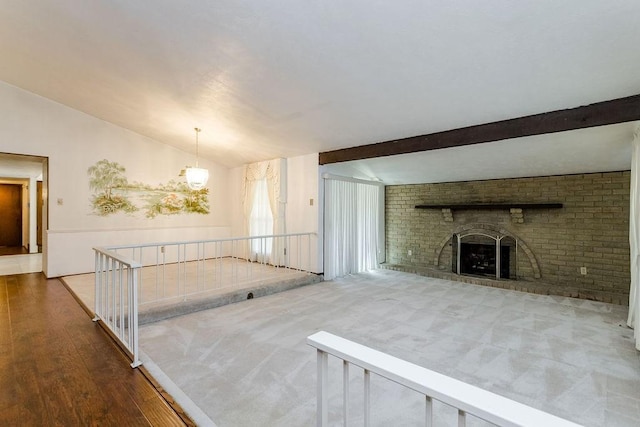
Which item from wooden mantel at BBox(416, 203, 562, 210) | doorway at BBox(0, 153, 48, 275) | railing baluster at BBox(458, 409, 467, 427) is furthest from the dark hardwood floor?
wooden mantel at BBox(416, 203, 562, 210)

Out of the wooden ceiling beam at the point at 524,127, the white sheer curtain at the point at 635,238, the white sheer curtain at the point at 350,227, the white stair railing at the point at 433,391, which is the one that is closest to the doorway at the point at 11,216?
the white sheer curtain at the point at 350,227

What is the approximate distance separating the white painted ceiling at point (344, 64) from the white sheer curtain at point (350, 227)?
1.32 m

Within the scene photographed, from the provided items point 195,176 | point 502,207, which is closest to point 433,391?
point 195,176

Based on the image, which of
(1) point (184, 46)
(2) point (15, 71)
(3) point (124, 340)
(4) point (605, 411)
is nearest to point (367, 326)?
(4) point (605, 411)

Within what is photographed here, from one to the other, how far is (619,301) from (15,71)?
933 centimetres

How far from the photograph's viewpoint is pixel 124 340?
271 cm

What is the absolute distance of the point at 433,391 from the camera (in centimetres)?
85

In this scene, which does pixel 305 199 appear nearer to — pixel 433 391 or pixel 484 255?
pixel 484 255

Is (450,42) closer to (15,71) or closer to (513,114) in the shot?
(513,114)

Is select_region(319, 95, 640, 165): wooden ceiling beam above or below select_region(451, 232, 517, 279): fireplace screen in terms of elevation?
above

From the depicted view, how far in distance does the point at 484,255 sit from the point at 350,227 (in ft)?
8.94

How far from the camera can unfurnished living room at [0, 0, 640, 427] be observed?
6.88 ft

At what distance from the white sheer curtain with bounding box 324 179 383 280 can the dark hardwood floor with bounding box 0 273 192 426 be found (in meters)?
3.68

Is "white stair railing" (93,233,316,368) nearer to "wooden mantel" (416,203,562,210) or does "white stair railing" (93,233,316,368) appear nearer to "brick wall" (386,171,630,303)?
"wooden mantel" (416,203,562,210)
